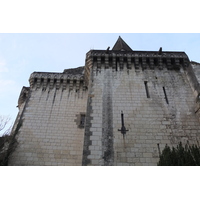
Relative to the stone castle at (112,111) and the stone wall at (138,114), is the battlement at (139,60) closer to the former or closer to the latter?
the stone castle at (112,111)

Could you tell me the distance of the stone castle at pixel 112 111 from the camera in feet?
21.6

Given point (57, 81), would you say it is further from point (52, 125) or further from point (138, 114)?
point (138, 114)

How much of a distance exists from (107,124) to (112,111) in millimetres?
756

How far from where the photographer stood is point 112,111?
7484mm

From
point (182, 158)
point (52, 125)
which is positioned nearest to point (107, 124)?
point (182, 158)

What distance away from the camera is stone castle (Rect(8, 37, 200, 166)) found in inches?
259

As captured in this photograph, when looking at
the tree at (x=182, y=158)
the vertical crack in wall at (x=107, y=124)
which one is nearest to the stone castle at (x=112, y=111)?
the vertical crack in wall at (x=107, y=124)

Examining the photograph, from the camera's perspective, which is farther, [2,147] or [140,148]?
[2,147]

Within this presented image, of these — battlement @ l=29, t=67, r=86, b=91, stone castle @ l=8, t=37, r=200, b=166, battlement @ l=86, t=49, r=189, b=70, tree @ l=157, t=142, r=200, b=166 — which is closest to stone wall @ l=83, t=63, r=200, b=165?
stone castle @ l=8, t=37, r=200, b=166

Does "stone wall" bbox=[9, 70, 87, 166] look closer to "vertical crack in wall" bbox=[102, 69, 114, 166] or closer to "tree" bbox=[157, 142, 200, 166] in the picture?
"vertical crack in wall" bbox=[102, 69, 114, 166]

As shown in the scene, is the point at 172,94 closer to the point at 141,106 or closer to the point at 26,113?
the point at 141,106

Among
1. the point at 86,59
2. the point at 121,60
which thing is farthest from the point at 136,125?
the point at 86,59

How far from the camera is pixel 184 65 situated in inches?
370

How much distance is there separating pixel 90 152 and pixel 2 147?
484cm
